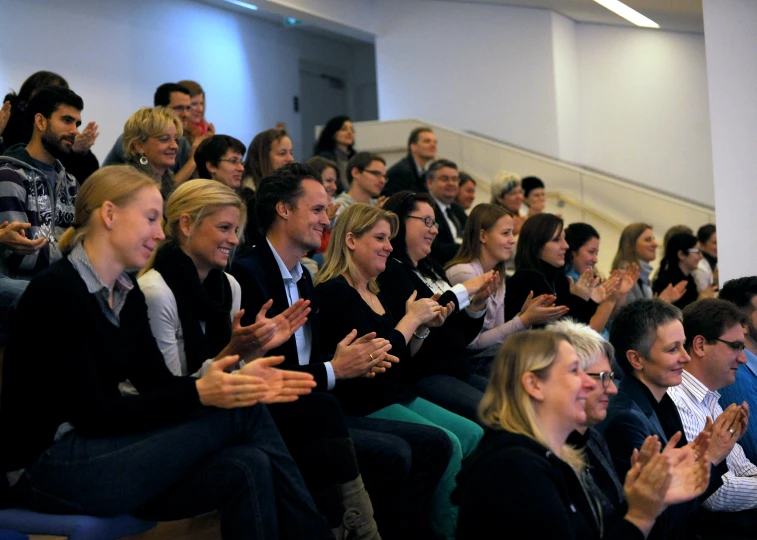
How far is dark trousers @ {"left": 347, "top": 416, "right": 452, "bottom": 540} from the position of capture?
311 cm

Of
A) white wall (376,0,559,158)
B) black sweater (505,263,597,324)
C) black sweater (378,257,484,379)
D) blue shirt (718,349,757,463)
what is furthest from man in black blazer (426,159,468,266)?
white wall (376,0,559,158)

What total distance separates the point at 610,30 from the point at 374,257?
22.0 feet

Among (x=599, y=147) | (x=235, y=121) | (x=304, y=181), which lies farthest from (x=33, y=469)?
(x=599, y=147)

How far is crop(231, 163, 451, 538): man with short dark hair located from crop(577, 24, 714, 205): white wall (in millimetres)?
6539

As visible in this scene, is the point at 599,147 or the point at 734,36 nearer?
the point at 734,36

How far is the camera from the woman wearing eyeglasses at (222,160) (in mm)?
4578

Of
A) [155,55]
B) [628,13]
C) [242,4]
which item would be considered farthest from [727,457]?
[242,4]

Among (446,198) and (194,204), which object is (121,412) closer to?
(194,204)

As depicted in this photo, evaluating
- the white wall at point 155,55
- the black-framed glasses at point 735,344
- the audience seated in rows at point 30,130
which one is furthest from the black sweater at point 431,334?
the white wall at point 155,55

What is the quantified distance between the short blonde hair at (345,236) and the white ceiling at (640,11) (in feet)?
15.7

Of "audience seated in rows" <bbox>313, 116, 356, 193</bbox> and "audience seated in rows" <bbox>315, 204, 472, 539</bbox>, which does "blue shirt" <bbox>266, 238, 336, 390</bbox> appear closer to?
"audience seated in rows" <bbox>315, 204, 472, 539</bbox>

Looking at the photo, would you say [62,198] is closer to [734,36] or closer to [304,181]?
[304,181]

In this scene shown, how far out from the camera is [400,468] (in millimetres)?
3109

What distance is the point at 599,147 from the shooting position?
963 centimetres
